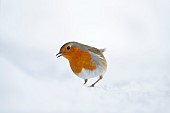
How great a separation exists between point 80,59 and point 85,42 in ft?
0.30

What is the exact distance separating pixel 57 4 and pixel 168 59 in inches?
9.5

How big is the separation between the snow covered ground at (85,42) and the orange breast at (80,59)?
37 millimetres

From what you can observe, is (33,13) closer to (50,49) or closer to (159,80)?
(50,49)

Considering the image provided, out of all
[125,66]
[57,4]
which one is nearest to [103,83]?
[125,66]

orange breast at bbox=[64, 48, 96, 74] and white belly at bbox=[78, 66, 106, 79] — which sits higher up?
orange breast at bbox=[64, 48, 96, 74]

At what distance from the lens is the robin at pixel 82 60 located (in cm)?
58

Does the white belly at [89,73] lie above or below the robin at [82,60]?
below

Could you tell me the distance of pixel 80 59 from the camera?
58cm

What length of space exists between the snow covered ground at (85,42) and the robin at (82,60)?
0.03 metres

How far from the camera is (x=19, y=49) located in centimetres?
65

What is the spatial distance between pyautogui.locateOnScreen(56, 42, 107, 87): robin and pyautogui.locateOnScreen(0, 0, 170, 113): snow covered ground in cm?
3

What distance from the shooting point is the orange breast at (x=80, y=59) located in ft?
1.90

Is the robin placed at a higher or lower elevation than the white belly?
higher

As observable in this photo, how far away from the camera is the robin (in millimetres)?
582
